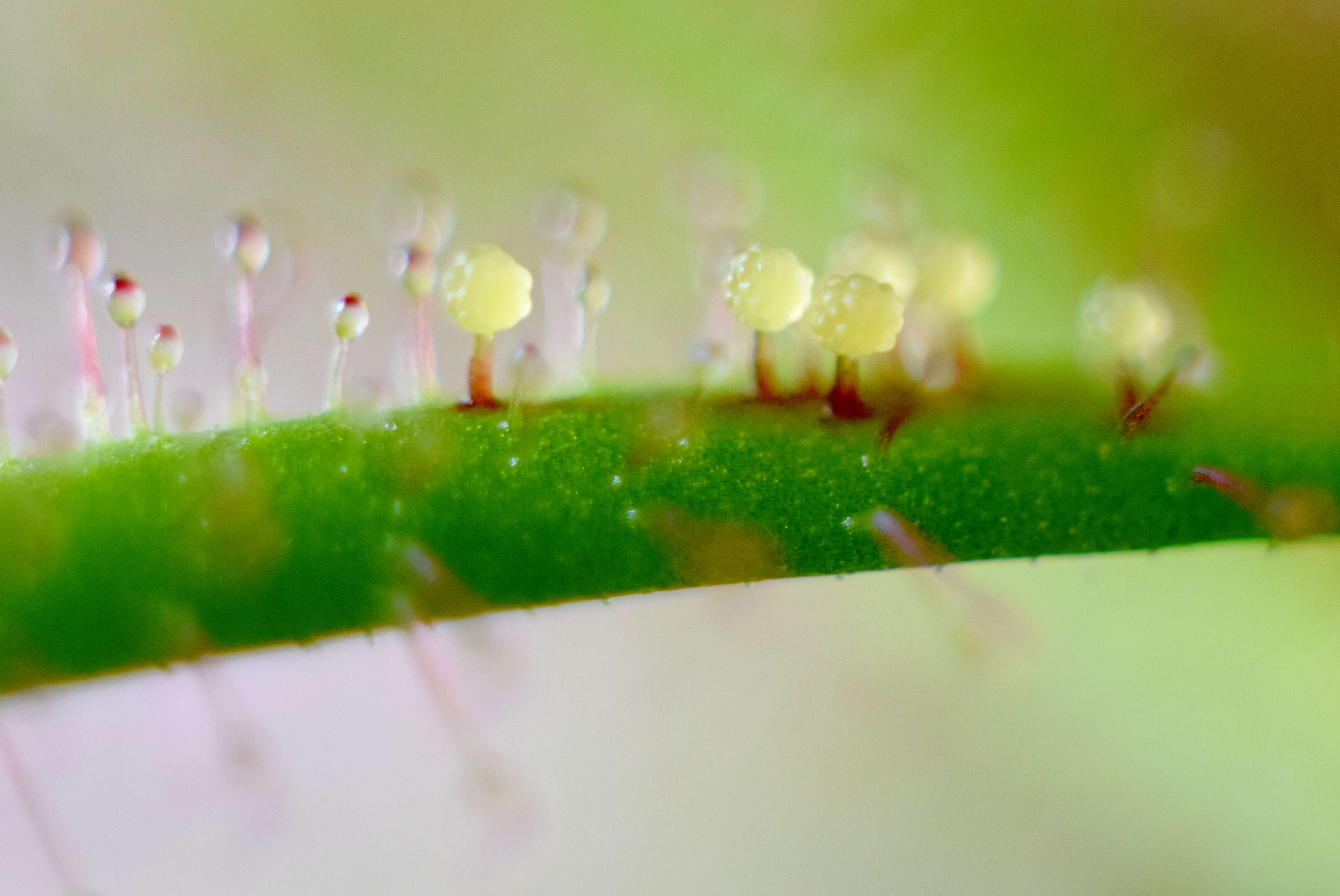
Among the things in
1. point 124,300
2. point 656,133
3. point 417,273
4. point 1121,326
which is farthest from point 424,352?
point 656,133

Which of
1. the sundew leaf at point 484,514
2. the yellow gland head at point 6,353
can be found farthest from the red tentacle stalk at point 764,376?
the yellow gland head at point 6,353

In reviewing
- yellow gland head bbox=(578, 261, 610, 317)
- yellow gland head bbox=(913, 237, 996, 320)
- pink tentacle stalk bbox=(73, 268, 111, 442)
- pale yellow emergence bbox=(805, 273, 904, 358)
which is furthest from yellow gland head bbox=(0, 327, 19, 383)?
yellow gland head bbox=(913, 237, 996, 320)

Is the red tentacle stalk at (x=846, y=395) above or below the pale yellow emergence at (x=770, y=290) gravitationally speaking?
below

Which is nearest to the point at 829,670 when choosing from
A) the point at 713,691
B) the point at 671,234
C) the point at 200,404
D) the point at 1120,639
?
the point at 713,691

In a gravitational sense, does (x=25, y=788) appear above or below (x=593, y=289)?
below

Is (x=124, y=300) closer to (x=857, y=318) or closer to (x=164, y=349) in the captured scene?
(x=164, y=349)

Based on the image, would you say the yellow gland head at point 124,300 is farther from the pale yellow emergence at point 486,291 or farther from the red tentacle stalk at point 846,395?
the red tentacle stalk at point 846,395
